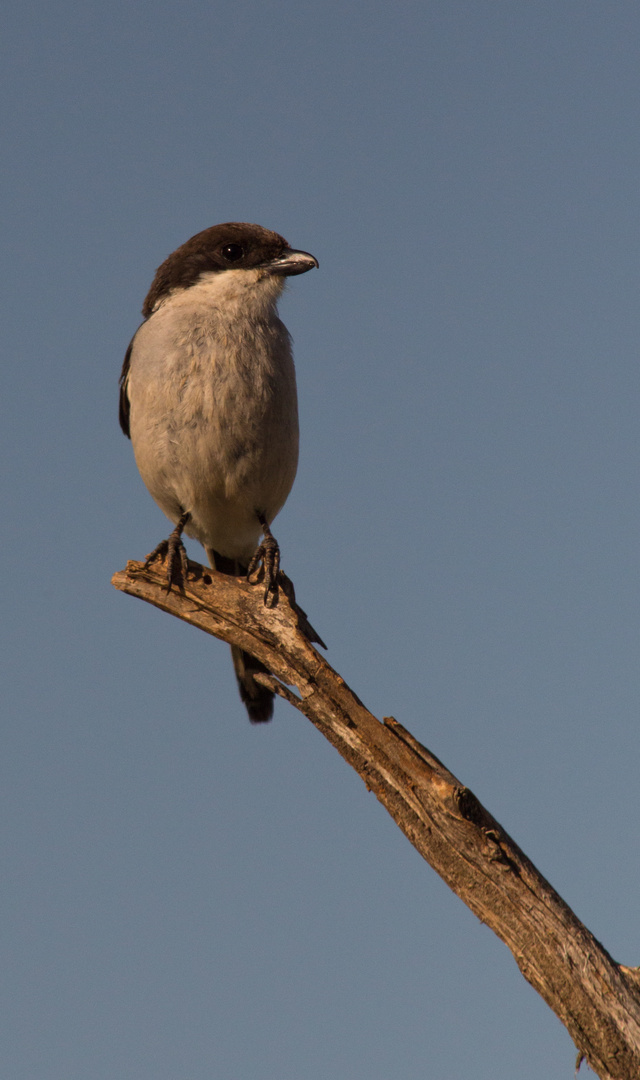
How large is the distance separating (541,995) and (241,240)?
17.9 feet

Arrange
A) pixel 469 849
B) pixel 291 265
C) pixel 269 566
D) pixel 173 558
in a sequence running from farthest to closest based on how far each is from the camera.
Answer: pixel 291 265 → pixel 173 558 → pixel 269 566 → pixel 469 849

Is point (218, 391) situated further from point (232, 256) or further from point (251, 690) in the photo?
point (251, 690)

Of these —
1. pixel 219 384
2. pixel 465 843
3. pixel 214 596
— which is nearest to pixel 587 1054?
pixel 465 843

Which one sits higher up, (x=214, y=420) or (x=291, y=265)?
(x=291, y=265)

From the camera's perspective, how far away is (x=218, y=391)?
21.4 feet

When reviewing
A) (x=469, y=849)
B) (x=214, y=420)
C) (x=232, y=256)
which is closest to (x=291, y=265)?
(x=232, y=256)

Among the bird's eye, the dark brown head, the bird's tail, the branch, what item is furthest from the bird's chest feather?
the bird's tail

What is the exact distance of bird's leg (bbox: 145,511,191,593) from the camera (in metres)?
6.43

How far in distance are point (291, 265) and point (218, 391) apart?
52.5 inches

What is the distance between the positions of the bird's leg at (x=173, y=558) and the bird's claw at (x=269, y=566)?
1.48 feet

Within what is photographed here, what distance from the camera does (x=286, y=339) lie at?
714cm

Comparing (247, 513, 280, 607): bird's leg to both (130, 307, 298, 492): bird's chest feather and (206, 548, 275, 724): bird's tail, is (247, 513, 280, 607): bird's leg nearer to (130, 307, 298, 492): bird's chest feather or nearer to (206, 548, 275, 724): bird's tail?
(130, 307, 298, 492): bird's chest feather

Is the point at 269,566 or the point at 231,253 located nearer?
the point at 269,566

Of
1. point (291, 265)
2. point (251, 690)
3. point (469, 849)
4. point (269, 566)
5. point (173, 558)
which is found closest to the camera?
point (469, 849)
